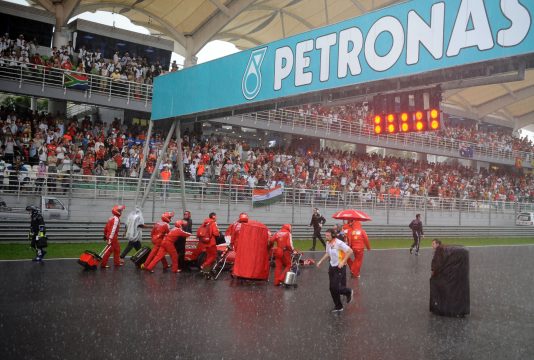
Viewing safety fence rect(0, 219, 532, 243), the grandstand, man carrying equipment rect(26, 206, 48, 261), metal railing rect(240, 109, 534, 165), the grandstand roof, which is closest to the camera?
the grandstand

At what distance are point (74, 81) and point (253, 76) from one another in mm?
13515

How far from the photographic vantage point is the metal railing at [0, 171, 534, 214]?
59.0 feet

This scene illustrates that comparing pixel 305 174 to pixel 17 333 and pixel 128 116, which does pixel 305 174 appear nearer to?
pixel 128 116

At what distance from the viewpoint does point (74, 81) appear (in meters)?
24.5

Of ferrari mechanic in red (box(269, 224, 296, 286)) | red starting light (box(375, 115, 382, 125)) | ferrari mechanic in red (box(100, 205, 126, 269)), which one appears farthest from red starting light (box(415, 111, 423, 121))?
ferrari mechanic in red (box(100, 205, 126, 269))

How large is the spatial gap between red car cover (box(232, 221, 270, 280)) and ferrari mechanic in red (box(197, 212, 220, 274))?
35.9 inches

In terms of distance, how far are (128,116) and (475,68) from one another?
23.3 meters

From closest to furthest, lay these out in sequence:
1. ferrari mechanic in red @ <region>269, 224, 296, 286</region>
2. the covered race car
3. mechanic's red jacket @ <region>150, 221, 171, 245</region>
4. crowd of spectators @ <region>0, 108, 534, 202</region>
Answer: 1. ferrari mechanic in red @ <region>269, 224, 296, 286</region>
2. mechanic's red jacket @ <region>150, 221, 171, 245</region>
3. the covered race car
4. crowd of spectators @ <region>0, 108, 534, 202</region>

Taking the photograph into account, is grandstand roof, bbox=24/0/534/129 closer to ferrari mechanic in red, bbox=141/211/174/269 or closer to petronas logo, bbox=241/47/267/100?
petronas logo, bbox=241/47/267/100

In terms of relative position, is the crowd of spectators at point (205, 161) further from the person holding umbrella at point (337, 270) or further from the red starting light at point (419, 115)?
the person holding umbrella at point (337, 270)

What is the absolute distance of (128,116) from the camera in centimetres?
3006

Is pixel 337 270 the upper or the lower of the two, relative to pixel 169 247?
upper

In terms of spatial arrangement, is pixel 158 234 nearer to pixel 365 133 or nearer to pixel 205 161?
→ pixel 205 161

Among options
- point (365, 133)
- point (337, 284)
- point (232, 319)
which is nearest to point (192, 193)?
point (337, 284)
